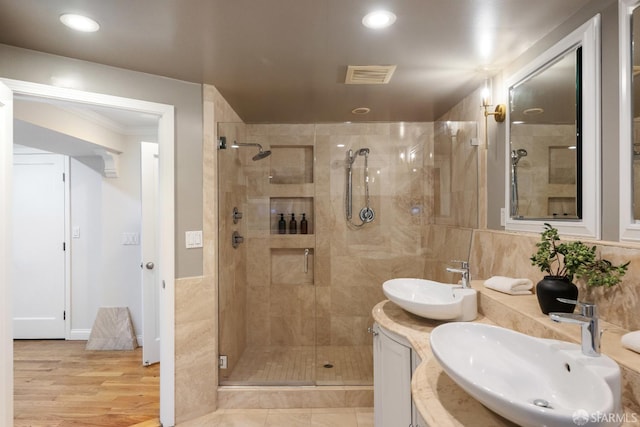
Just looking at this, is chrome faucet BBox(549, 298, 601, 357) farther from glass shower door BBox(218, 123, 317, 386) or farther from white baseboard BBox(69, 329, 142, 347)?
white baseboard BBox(69, 329, 142, 347)

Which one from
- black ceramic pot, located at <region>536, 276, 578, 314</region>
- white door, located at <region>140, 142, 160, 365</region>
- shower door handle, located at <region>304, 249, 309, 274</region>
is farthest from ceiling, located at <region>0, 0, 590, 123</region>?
shower door handle, located at <region>304, 249, 309, 274</region>

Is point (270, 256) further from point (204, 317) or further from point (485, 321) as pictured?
point (485, 321)

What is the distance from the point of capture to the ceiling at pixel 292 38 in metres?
1.52

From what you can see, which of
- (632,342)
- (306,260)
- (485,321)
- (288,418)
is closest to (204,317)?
(288,418)

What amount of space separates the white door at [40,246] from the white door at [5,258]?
231 centimetres

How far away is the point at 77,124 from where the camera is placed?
2877mm

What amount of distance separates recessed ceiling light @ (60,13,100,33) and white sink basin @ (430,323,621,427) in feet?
6.88

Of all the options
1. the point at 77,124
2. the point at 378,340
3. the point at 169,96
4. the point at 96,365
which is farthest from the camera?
the point at 96,365

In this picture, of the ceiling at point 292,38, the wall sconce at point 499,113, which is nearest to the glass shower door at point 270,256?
the ceiling at point 292,38

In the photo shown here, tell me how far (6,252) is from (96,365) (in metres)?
1.92

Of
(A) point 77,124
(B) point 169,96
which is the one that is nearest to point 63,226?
(A) point 77,124

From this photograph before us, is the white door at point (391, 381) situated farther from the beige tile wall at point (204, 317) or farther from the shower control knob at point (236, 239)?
the shower control knob at point (236, 239)

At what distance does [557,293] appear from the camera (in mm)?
1347

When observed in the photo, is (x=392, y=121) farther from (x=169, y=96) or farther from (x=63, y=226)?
(x=63, y=226)
